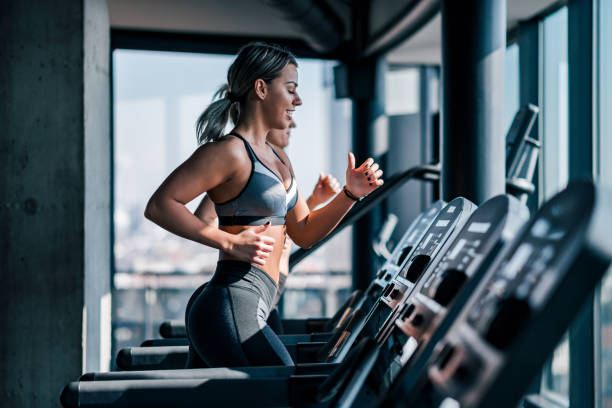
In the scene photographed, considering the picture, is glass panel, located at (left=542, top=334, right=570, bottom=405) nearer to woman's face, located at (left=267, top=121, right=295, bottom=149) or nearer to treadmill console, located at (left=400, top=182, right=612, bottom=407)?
woman's face, located at (left=267, top=121, right=295, bottom=149)

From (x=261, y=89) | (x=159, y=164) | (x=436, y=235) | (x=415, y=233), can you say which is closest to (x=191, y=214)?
(x=261, y=89)

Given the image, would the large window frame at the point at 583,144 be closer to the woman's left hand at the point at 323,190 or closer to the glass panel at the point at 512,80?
the glass panel at the point at 512,80

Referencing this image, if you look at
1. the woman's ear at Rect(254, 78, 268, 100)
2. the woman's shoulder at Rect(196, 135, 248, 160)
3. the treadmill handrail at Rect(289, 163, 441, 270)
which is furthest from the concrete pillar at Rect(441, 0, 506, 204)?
the woman's shoulder at Rect(196, 135, 248, 160)

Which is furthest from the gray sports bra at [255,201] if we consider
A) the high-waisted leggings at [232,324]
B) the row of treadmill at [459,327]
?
the row of treadmill at [459,327]

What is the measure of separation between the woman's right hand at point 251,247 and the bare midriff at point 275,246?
7 centimetres

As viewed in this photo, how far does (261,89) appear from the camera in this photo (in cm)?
186

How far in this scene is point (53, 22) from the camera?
9.43ft

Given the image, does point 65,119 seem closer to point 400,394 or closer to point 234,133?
point 234,133

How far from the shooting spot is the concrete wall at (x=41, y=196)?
113 inches

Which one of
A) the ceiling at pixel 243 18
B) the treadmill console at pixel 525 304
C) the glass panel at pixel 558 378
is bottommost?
the glass panel at pixel 558 378

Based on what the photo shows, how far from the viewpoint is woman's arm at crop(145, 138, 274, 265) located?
5.25 ft

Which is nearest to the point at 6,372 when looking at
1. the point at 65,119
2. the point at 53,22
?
the point at 65,119

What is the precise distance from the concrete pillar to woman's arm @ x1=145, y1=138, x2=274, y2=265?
1220mm

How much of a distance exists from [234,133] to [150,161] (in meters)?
4.07
